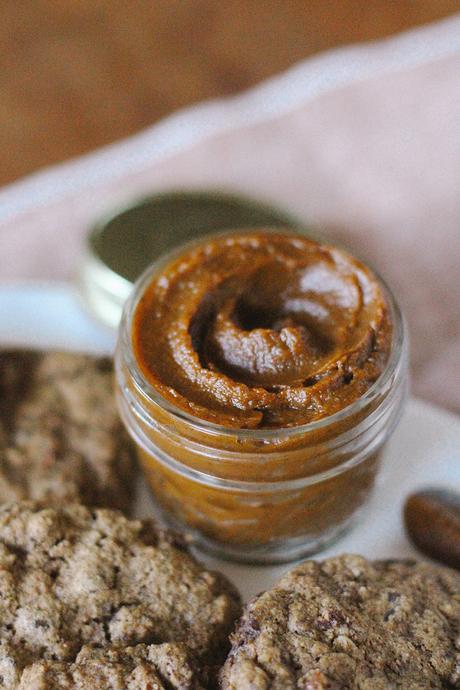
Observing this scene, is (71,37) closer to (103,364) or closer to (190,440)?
(103,364)

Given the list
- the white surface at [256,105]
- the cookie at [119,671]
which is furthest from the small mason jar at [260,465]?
the white surface at [256,105]

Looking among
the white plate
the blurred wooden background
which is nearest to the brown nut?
the white plate

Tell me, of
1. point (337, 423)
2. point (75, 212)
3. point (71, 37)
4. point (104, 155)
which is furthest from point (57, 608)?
point (71, 37)

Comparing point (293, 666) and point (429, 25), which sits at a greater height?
point (429, 25)

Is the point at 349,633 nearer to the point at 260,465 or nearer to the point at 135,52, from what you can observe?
the point at 260,465

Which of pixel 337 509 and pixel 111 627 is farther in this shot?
pixel 337 509

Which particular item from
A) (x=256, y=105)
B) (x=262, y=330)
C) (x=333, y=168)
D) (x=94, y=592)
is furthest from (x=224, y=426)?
Result: (x=256, y=105)

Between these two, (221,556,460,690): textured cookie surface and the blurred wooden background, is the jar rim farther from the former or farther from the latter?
the blurred wooden background
